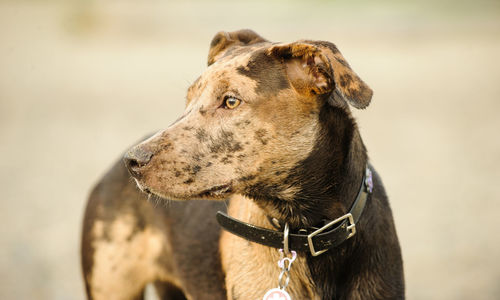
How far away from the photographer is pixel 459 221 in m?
7.11

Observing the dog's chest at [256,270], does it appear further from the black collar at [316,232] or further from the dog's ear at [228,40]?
the dog's ear at [228,40]

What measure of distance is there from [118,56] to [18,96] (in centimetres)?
762

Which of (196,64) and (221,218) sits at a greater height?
(221,218)

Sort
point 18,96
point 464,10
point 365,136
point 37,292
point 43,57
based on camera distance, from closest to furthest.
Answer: point 37,292 → point 365,136 → point 18,96 → point 43,57 → point 464,10

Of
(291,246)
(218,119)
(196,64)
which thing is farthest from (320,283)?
(196,64)

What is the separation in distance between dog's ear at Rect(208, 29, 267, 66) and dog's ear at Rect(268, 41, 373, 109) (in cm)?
68

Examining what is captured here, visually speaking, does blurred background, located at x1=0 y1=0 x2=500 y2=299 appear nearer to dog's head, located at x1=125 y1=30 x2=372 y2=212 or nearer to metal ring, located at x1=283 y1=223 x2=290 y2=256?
metal ring, located at x1=283 y1=223 x2=290 y2=256

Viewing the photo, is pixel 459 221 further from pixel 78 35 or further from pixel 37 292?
pixel 78 35

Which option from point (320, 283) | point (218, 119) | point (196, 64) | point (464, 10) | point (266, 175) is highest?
point (464, 10)

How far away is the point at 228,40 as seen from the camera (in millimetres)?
3469

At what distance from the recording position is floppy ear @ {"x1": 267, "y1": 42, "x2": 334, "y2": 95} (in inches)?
107

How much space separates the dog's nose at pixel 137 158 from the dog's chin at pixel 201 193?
62 mm

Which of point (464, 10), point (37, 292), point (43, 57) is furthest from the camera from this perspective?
point (464, 10)

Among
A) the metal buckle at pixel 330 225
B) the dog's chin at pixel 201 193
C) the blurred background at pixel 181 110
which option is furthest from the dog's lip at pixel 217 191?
the blurred background at pixel 181 110
